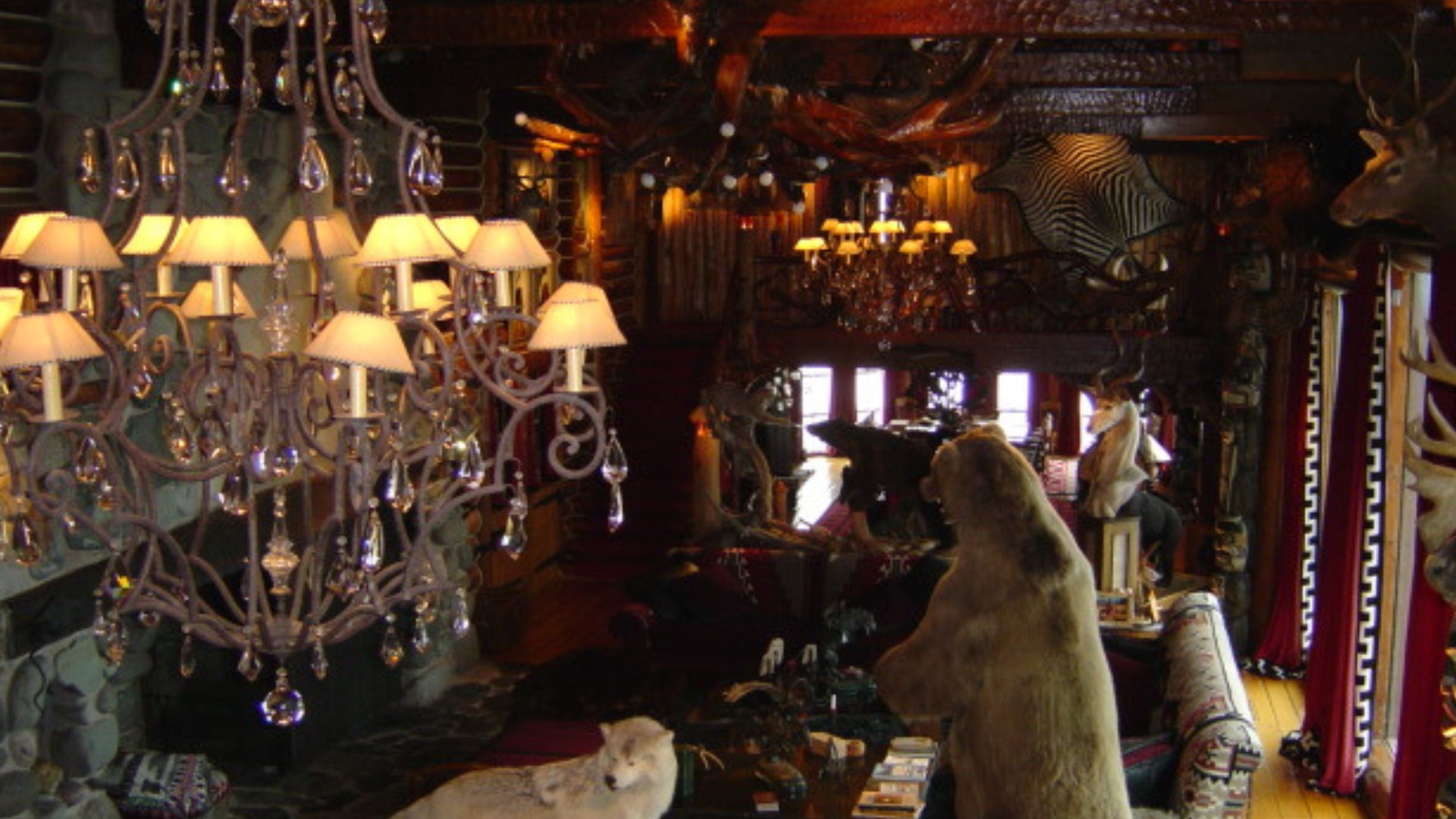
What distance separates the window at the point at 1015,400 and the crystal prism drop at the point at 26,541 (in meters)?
16.6

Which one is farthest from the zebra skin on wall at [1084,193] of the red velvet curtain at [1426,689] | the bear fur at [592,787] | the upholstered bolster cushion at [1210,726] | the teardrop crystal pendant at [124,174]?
the teardrop crystal pendant at [124,174]

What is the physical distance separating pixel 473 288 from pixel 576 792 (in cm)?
270

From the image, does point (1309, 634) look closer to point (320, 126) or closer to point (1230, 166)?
point (1230, 166)

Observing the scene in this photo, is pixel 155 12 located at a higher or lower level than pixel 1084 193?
lower

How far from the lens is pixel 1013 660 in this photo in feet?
16.1

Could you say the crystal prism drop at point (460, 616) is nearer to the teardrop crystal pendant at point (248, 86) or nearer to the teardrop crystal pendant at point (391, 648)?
the teardrop crystal pendant at point (391, 648)

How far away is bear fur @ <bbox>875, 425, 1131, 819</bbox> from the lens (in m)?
4.83

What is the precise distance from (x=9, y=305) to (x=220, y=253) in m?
0.63

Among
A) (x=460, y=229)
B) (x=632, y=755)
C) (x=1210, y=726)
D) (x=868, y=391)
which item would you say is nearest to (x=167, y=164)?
(x=460, y=229)

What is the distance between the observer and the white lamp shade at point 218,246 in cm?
389

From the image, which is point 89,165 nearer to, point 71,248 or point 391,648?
point 71,248

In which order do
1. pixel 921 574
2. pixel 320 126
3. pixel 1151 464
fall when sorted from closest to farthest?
pixel 320 126 → pixel 921 574 → pixel 1151 464

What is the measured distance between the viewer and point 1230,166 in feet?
41.4

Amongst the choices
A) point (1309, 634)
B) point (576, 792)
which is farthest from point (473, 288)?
point (1309, 634)
